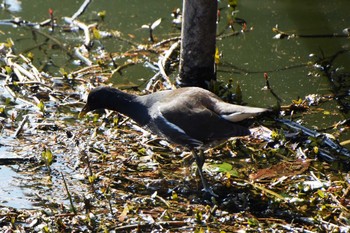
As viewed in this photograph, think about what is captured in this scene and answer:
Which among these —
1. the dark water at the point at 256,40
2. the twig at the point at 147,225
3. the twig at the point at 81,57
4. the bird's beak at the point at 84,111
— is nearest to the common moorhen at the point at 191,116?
the bird's beak at the point at 84,111

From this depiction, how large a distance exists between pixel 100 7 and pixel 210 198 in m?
3.66

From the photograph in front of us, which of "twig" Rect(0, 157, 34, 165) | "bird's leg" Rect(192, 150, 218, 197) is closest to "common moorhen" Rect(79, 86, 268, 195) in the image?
"bird's leg" Rect(192, 150, 218, 197)

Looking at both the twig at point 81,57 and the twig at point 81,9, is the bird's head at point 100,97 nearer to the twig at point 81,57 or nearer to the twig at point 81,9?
the twig at point 81,57

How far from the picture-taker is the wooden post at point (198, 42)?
18.5 ft

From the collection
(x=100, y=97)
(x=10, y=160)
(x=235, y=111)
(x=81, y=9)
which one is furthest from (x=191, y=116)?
(x=81, y=9)

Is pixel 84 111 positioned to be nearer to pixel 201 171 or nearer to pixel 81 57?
pixel 201 171

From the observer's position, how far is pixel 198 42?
5.71 m

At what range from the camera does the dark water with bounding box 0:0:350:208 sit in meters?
5.89

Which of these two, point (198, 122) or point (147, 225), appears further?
point (198, 122)

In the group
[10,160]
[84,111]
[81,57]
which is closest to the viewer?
[10,160]

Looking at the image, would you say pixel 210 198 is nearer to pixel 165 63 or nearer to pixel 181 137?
pixel 181 137

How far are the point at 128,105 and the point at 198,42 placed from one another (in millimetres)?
1117

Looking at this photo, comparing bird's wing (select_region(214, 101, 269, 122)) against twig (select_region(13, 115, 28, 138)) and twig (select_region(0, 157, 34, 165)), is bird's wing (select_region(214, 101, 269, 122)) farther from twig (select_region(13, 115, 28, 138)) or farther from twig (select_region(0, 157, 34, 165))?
twig (select_region(13, 115, 28, 138))

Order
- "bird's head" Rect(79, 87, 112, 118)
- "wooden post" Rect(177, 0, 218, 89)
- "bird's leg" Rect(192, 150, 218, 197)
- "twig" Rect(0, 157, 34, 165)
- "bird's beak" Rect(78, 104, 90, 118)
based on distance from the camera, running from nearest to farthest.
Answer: "bird's leg" Rect(192, 150, 218, 197) < "twig" Rect(0, 157, 34, 165) < "bird's head" Rect(79, 87, 112, 118) < "bird's beak" Rect(78, 104, 90, 118) < "wooden post" Rect(177, 0, 218, 89)
